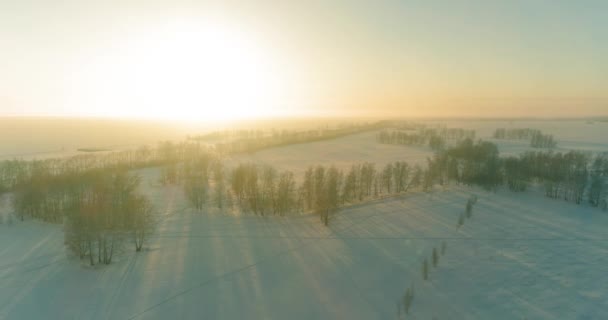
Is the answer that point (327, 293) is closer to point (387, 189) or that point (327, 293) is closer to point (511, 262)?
point (511, 262)

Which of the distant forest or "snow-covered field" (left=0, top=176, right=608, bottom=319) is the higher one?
the distant forest

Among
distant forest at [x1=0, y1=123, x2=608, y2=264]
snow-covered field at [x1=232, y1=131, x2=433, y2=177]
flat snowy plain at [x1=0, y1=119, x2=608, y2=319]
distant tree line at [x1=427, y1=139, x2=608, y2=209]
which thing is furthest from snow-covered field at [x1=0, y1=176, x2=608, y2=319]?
snow-covered field at [x1=232, y1=131, x2=433, y2=177]

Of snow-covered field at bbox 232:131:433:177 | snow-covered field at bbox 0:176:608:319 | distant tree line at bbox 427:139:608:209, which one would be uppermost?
distant tree line at bbox 427:139:608:209

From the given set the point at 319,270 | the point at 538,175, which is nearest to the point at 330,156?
the point at 538,175

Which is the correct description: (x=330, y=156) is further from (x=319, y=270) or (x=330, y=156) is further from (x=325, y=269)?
(x=319, y=270)

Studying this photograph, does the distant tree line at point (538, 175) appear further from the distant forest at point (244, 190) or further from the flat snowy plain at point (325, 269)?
the flat snowy plain at point (325, 269)

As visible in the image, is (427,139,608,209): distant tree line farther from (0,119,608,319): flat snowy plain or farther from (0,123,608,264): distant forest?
(0,119,608,319): flat snowy plain
